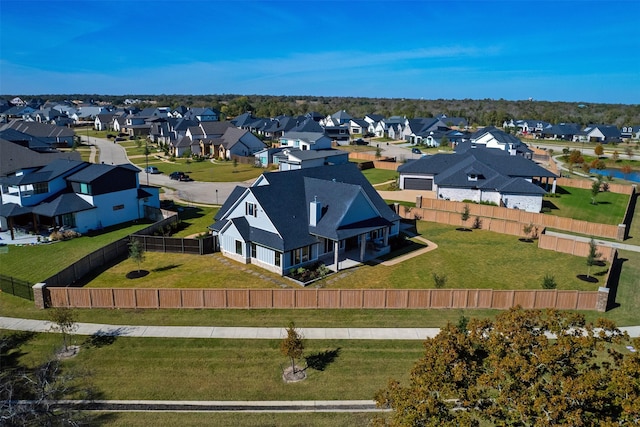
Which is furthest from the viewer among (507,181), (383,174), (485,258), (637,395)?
(383,174)

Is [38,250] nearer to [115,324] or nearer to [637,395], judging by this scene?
[115,324]

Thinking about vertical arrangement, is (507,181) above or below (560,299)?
above

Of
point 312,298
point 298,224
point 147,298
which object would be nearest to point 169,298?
point 147,298

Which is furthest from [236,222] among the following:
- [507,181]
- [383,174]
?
[383,174]

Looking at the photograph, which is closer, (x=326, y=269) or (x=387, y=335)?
(x=387, y=335)

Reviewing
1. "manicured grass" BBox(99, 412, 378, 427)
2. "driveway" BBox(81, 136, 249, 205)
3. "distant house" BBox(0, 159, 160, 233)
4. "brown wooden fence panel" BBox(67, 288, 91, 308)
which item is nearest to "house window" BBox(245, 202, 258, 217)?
"brown wooden fence panel" BBox(67, 288, 91, 308)

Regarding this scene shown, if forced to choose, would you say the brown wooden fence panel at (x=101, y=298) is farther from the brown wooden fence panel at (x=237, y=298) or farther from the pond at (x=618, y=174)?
the pond at (x=618, y=174)

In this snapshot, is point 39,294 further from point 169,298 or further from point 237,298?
point 237,298

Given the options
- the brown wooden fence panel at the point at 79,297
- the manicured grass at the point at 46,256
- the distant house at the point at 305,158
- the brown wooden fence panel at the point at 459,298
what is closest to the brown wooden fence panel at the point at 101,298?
the brown wooden fence panel at the point at 79,297
